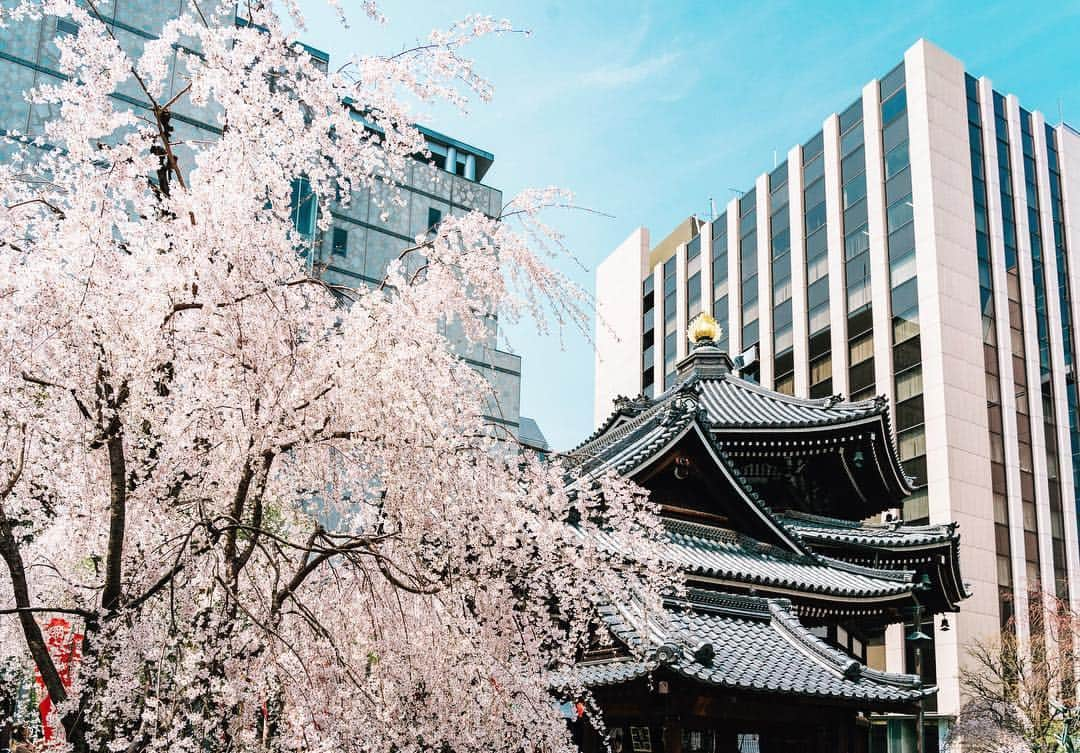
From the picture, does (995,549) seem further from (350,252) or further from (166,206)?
(166,206)

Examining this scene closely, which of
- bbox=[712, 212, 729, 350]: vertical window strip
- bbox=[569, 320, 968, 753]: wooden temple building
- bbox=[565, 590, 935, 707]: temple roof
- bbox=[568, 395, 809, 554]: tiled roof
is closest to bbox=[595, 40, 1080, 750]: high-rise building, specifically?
bbox=[712, 212, 729, 350]: vertical window strip

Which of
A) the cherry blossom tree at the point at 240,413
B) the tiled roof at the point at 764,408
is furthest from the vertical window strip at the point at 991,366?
the cherry blossom tree at the point at 240,413

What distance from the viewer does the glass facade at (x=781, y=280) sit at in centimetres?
5103

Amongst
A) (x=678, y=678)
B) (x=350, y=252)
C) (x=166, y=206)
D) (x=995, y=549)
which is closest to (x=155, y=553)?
(x=166, y=206)

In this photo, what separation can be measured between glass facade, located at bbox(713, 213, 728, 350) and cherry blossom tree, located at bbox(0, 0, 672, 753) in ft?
168

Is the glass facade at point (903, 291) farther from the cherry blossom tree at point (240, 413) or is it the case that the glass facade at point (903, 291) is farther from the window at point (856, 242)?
the cherry blossom tree at point (240, 413)

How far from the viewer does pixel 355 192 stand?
84.9 ft

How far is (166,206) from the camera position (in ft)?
21.0

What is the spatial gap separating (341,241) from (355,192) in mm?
8575

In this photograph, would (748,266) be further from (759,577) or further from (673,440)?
(759,577)

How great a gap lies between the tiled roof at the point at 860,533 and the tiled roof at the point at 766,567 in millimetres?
1193

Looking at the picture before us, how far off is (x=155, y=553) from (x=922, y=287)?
41.6 m

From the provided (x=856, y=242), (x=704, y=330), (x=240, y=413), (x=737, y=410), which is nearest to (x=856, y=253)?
(x=856, y=242)

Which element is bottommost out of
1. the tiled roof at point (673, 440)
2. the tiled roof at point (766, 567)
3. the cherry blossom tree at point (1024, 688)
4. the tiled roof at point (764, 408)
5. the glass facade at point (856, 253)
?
the cherry blossom tree at point (1024, 688)
